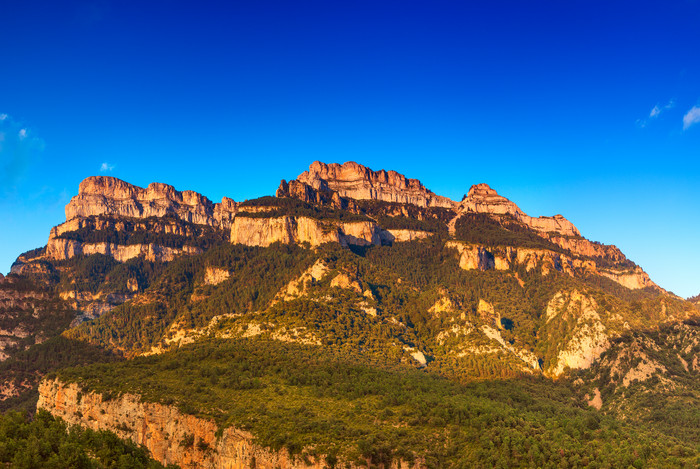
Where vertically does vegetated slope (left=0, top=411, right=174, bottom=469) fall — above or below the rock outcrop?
below

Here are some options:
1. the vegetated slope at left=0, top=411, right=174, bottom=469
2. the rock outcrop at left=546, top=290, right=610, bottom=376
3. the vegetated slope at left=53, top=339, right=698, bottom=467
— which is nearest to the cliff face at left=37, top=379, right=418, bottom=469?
the vegetated slope at left=53, top=339, right=698, bottom=467

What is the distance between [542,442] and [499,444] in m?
7.09

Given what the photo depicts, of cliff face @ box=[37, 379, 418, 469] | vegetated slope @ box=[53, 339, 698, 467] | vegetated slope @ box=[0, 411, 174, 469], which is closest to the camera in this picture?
vegetated slope @ box=[0, 411, 174, 469]

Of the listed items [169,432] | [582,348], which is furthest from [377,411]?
[582,348]

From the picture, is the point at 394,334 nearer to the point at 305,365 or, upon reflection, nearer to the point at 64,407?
the point at 305,365

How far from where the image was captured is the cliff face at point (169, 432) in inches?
3708

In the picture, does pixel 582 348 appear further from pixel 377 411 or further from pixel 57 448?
pixel 57 448

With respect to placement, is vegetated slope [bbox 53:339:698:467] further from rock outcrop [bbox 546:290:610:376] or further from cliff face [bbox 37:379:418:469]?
rock outcrop [bbox 546:290:610:376]

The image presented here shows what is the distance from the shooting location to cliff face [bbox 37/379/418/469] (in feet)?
309

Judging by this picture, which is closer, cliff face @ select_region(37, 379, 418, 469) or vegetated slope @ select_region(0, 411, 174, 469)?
vegetated slope @ select_region(0, 411, 174, 469)

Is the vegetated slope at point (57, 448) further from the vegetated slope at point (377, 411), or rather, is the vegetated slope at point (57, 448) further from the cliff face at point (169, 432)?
the vegetated slope at point (377, 411)

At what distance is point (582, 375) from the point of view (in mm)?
177625

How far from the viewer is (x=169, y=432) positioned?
106688 mm

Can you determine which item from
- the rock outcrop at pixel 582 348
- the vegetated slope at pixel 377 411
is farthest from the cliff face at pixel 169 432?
the rock outcrop at pixel 582 348
